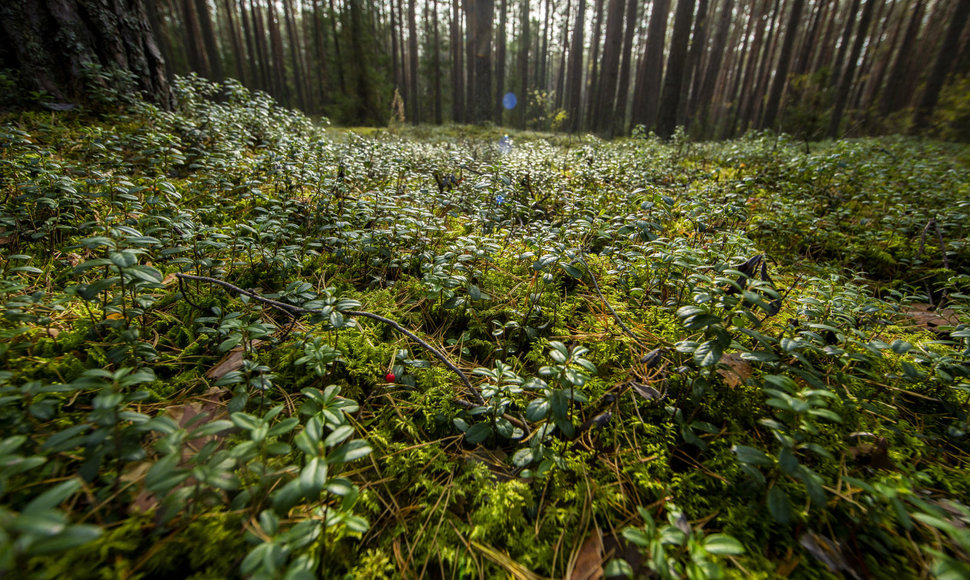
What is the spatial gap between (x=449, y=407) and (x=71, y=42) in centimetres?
633

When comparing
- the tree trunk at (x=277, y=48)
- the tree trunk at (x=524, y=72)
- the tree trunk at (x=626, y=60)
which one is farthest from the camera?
the tree trunk at (x=524, y=72)

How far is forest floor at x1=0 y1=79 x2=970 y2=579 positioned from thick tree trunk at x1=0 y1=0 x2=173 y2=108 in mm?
2056

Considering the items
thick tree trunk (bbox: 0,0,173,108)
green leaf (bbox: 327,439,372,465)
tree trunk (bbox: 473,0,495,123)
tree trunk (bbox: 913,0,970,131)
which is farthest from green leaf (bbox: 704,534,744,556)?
tree trunk (bbox: 913,0,970,131)

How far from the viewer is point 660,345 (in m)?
2.04

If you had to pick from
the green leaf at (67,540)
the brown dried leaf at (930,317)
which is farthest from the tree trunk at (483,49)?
the green leaf at (67,540)

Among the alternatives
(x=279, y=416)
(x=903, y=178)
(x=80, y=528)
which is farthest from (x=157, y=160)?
(x=903, y=178)

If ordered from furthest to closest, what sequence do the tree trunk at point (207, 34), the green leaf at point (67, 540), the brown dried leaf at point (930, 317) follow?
the tree trunk at point (207, 34), the brown dried leaf at point (930, 317), the green leaf at point (67, 540)

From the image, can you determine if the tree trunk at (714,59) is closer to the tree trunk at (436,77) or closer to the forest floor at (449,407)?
the tree trunk at (436,77)

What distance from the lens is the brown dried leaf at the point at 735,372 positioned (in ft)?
5.92

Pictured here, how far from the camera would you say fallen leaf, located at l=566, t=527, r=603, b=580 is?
3.99ft

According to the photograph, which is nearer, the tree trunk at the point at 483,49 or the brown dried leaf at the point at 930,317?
the brown dried leaf at the point at 930,317

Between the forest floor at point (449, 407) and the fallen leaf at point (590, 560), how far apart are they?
10mm

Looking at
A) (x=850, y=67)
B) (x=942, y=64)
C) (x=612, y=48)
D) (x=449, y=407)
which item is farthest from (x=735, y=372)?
(x=850, y=67)

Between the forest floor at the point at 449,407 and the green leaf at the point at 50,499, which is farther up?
the green leaf at the point at 50,499
